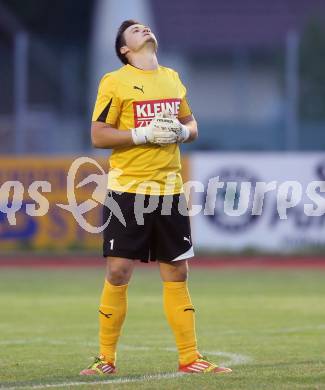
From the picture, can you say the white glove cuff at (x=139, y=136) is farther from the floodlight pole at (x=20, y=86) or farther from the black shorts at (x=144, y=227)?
the floodlight pole at (x=20, y=86)

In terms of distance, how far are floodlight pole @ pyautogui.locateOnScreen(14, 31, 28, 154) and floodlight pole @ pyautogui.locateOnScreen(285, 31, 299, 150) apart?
467 cm

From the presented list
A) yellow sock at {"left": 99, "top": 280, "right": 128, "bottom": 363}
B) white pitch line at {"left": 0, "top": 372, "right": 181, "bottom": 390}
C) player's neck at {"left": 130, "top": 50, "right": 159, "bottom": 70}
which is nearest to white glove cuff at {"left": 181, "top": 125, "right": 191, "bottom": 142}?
player's neck at {"left": 130, "top": 50, "right": 159, "bottom": 70}

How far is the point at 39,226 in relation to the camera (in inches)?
823

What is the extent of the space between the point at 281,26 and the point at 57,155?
16445 millimetres

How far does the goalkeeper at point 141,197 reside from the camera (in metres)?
7.21

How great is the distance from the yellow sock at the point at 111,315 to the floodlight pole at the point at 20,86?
46.0ft

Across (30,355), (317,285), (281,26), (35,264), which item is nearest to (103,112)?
(30,355)

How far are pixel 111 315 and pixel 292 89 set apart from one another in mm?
14246

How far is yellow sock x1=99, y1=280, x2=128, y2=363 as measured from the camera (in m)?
7.27

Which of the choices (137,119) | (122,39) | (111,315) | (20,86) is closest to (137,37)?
(122,39)

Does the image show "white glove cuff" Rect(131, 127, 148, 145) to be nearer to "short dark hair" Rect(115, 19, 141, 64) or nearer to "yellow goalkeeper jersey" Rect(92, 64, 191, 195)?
"yellow goalkeeper jersey" Rect(92, 64, 191, 195)

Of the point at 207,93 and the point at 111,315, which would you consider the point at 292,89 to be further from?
the point at 111,315

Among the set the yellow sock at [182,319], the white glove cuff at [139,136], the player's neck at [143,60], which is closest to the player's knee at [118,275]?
the yellow sock at [182,319]

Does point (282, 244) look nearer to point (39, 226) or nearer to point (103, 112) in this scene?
point (39, 226)
